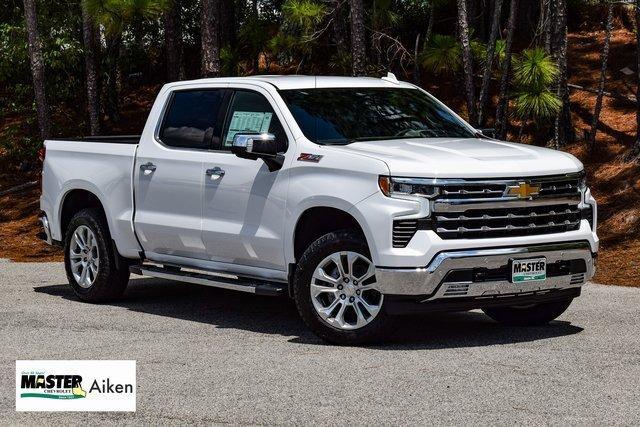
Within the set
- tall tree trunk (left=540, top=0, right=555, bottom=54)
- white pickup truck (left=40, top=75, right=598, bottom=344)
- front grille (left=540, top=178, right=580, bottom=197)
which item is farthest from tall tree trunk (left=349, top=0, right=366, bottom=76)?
front grille (left=540, top=178, right=580, bottom=197)

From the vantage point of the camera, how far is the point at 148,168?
414 inches

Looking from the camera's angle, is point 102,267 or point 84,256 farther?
point 84,256

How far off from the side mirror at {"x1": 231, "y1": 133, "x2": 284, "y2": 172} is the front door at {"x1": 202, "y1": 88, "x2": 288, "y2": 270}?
0.26 feet

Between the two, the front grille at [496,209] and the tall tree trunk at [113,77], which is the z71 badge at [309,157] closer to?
the front grille at [496,209]

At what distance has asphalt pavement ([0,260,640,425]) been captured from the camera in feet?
22.3

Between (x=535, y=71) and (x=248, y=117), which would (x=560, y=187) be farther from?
(x=535, y=71)

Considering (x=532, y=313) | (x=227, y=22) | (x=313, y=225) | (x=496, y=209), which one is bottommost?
(x=532, y=313)

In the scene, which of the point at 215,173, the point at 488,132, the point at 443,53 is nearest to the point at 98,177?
the point at 215,173

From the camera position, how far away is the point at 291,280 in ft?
30.5

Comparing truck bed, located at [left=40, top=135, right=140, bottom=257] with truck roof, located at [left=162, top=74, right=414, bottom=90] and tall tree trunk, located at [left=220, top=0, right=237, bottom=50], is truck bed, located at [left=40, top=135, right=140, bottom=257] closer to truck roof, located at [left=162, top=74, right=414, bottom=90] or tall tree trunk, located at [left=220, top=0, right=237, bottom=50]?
truck roof, located at [left=162, top=74, right=414, bottom=90]

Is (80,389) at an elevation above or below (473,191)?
below

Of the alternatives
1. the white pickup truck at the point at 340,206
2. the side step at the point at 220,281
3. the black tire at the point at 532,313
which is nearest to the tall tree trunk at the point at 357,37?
the white pickup truck at the point at 340,206

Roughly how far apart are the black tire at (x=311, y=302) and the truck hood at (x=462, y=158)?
2.06ft

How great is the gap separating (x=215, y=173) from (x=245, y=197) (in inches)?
16.2
